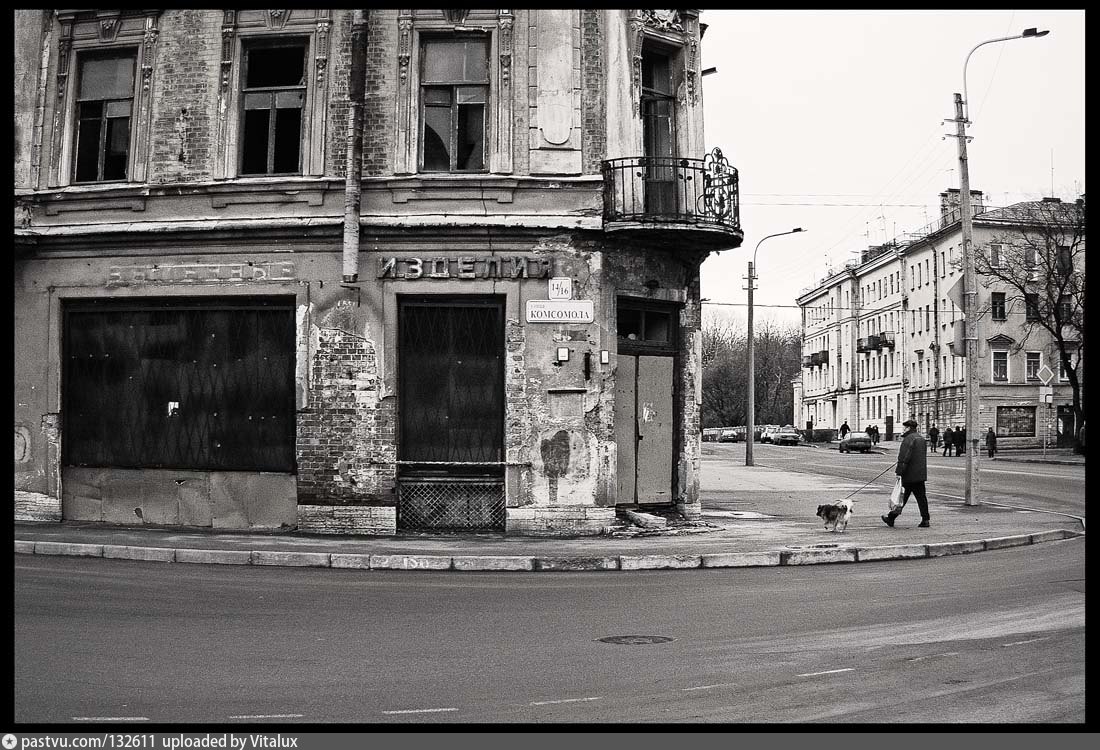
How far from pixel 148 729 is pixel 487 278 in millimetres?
11601

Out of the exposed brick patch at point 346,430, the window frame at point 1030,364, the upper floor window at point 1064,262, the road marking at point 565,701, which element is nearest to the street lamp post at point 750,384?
the upper floor window at point 1064,262

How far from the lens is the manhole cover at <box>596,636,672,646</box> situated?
327 inches

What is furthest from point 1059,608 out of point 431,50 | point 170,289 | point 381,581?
point 170,289

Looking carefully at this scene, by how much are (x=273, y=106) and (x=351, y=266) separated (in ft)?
9.89

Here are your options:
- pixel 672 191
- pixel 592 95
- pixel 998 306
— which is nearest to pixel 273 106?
pixel 592 95

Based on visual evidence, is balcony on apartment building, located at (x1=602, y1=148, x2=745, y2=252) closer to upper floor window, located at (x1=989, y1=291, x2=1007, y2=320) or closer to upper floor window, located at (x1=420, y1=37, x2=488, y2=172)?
upper floor window, located at (x1=420, y1=37, x2=488, y2=172)

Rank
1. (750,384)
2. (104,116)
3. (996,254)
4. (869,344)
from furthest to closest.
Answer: (869,344)
(996,254)
(750,384)
(104,116)

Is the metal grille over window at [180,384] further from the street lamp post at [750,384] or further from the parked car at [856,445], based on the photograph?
the parked car at [856,445]

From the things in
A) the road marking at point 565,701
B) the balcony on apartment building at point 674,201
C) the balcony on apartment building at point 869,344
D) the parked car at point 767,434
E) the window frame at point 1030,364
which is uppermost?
Result: the balcony on apartment building at point 869,344

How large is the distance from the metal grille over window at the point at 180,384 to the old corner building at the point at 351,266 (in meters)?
0.04

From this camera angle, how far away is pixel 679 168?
1741cm

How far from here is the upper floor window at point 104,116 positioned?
59.2ft

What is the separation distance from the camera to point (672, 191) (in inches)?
704

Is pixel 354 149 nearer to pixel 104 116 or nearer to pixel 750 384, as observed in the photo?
pixel 104 116
